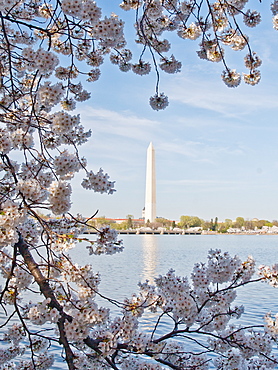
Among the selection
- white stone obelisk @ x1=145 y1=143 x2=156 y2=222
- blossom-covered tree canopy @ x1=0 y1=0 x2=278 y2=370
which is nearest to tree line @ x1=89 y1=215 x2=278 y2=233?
white stone obelisk @ x1=145 y1=143 x2=156 y2=222

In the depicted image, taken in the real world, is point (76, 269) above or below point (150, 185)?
below

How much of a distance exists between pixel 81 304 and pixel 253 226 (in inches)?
4097

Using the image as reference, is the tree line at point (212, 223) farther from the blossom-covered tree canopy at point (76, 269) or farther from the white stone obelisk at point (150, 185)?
the blossom-covered tree canopy at point (76, 269)

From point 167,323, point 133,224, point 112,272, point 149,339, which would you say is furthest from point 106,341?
point 133,224

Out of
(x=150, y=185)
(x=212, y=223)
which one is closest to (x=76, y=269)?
(x=150, y=185)

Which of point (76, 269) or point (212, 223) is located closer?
A: point (76, 269)

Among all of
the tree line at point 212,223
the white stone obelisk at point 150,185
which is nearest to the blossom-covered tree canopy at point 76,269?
the white stone obelisk at point 150,185

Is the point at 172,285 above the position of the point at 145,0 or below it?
below

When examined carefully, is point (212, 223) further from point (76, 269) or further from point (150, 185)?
point (76, 269)

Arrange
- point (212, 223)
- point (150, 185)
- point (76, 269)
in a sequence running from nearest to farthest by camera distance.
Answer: point (76, 269) < point (150, 185) < point (212, 223)

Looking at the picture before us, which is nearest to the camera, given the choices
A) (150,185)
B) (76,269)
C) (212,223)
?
(76,269)

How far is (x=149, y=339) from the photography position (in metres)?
2.54

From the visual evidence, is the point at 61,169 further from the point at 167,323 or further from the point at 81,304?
the point at 167,323

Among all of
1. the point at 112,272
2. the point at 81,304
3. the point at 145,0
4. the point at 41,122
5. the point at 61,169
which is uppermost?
the point at 145,0
